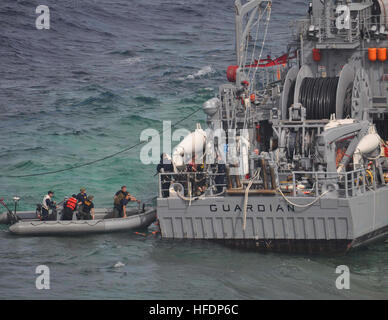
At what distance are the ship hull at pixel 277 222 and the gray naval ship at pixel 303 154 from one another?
0.09ft

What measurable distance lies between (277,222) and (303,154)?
307cm

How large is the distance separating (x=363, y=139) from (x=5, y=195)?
13501 millimetres

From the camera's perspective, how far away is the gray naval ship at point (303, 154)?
66.3 ft

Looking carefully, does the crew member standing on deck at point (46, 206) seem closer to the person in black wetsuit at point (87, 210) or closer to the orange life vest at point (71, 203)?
the orange life vest at point (71, 203)

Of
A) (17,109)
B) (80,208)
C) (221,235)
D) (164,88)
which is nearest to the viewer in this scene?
(221,235)

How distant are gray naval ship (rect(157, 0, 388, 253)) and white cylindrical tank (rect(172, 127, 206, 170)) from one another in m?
0.03

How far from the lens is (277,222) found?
66.8ft

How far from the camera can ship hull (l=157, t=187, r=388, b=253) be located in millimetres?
19938

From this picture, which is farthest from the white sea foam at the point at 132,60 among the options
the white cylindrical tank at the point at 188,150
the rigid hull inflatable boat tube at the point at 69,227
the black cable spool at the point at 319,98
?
the white cylindrical tank at the point at 188,150

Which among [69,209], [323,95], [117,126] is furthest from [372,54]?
[117,126]

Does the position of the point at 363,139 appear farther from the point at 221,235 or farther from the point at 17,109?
the point at 17,109

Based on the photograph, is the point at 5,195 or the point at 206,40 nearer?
the point at 5,195
